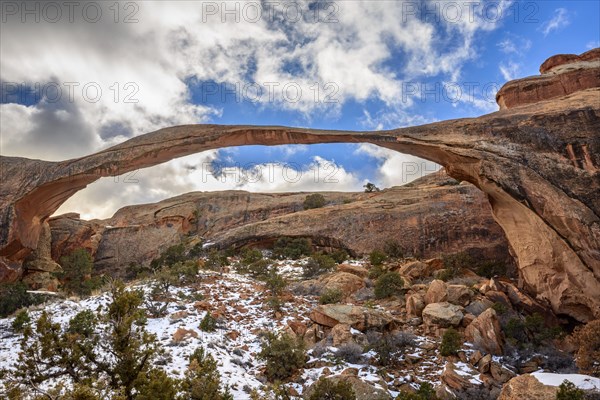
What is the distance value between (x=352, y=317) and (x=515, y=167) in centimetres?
593

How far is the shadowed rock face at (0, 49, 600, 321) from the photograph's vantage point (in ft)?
31.4

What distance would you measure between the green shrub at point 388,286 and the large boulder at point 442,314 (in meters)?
2.40

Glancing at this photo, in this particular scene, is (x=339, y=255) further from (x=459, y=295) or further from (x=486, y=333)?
(x=486, y=333)

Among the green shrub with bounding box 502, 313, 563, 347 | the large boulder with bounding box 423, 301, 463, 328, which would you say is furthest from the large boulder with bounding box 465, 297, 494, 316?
the green shrub with bounding box 502, 313, 563, 347

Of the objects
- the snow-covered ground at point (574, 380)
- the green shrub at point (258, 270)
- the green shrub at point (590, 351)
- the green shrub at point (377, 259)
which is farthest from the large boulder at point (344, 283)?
the snow-covered ground at point (574, 380)

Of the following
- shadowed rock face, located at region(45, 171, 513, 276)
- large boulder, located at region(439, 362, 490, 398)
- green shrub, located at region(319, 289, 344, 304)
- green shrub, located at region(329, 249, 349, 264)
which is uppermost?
shadowed rock face, located at region(45, 171, 513, 276)

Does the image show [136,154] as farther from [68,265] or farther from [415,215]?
[415,215]

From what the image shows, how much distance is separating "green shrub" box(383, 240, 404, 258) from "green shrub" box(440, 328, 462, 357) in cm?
1234

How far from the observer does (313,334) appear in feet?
33.5

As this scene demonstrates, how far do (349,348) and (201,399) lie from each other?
3.86m

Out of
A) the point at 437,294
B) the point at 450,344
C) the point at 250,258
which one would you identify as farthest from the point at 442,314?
the point at 250,258

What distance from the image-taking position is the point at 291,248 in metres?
23.9

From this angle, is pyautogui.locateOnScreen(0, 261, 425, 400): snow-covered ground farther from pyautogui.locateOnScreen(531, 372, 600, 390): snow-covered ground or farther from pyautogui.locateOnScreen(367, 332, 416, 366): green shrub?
pyautogui.locateOnScreen(531, 372, 600, 390): snow-covered ground

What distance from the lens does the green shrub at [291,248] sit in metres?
23.1
